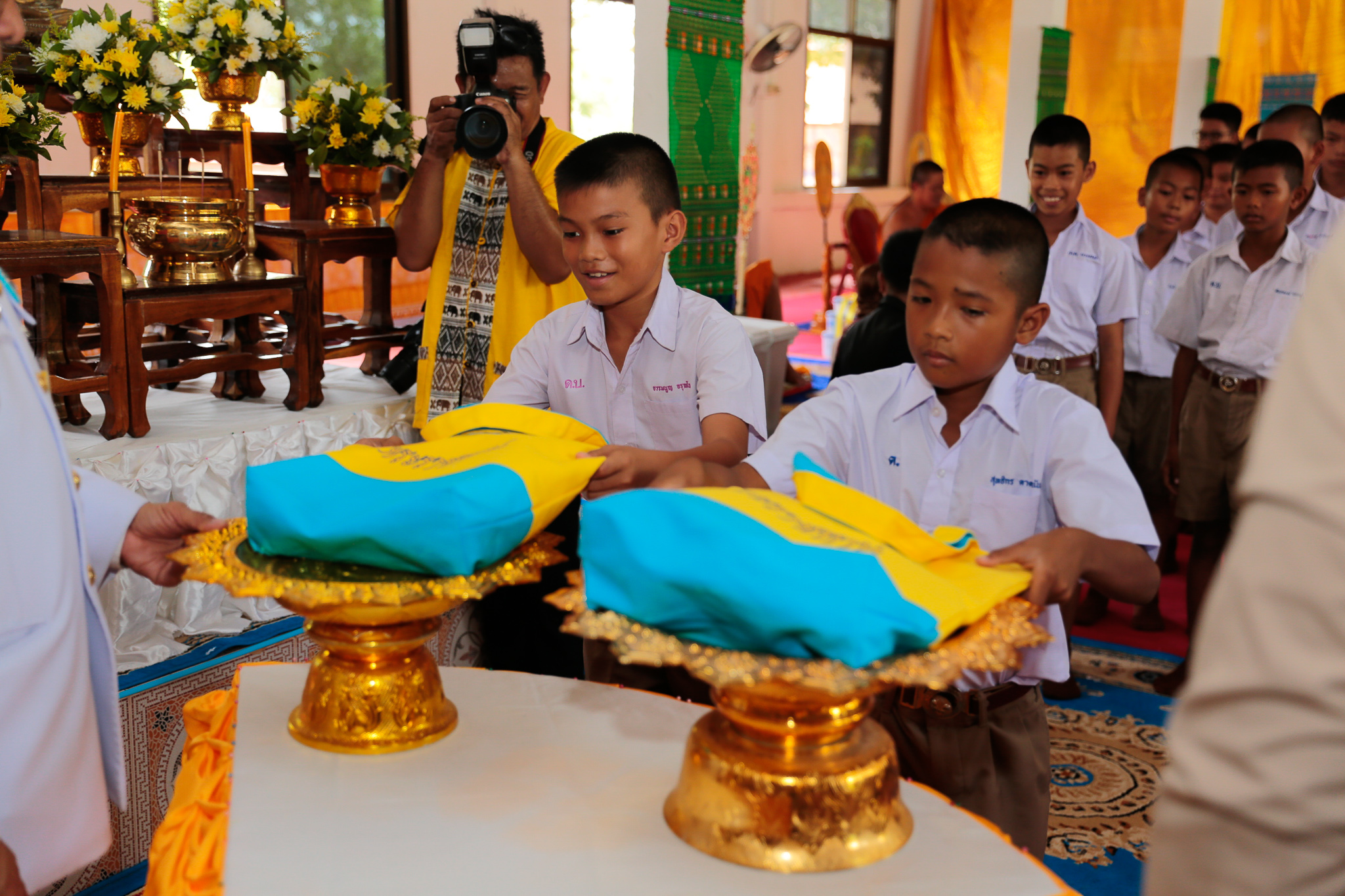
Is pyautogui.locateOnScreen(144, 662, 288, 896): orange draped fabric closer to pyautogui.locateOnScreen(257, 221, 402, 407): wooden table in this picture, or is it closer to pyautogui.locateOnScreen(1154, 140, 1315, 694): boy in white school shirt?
pyautogui.locateOnScreen(257, 221, 402, 407): wooden table

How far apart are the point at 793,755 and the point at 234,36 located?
2316mm

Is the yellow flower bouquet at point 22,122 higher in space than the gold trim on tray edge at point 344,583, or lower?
higher

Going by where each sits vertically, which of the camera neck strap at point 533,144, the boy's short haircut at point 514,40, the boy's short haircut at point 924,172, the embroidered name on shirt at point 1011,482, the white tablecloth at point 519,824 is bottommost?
the white tablecloth at point 519,824

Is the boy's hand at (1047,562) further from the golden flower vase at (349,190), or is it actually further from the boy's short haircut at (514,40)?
the golden flower vase at (349,190)

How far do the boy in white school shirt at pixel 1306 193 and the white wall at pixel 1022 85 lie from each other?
85.8 inches

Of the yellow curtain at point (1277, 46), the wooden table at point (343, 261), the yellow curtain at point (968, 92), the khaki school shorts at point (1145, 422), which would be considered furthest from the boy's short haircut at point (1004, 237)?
the yellow curtain at point (968, 92)

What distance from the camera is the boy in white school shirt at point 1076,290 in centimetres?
298

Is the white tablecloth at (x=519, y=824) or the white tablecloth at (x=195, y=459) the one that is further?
the white tablecloth at (x=195, y=459)

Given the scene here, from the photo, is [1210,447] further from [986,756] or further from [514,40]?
[514,40]

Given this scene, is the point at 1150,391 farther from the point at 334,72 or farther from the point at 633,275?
the point at 334,72

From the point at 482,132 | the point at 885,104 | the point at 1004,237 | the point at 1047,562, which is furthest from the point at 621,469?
the point at 885,104

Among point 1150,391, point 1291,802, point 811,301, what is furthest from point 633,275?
point 811,301

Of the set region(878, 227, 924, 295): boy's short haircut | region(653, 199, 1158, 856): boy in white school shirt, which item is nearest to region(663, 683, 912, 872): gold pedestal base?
region(653, 199, 1158, 856): boy in white school shirt

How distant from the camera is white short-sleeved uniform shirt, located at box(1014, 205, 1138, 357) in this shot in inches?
117
